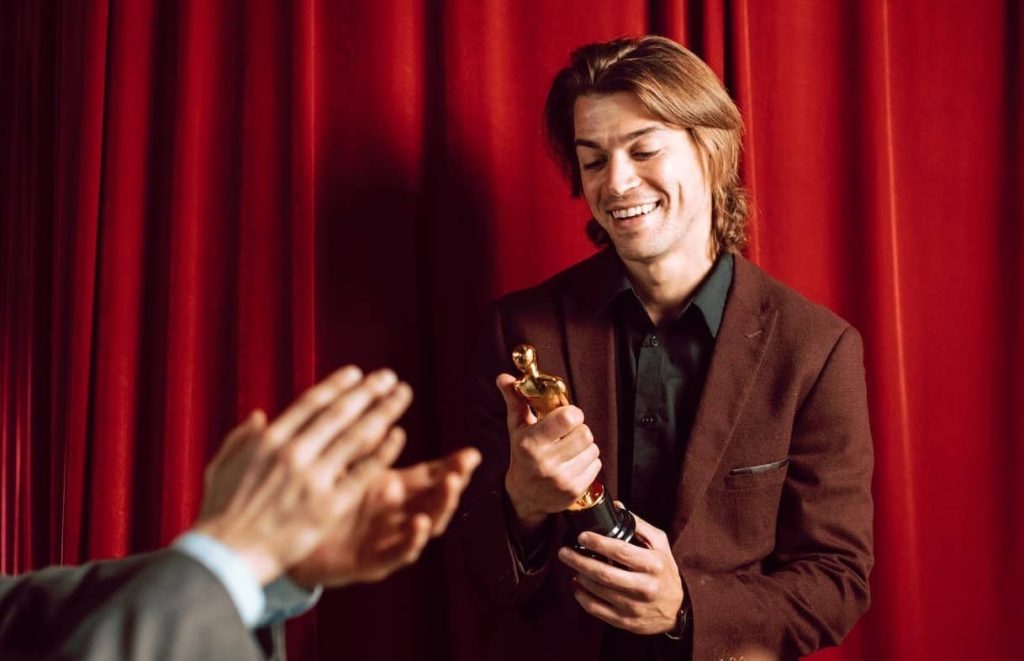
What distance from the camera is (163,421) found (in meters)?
1.56

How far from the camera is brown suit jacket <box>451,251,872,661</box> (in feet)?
4.43

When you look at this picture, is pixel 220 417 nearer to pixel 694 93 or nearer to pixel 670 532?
pixel 670 532

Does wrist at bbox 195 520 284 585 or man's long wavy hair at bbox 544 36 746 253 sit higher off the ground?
man's long wavy hair at bbox 544 36 746 253

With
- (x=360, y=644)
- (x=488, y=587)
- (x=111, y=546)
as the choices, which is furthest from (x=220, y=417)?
(x=488, y=587)

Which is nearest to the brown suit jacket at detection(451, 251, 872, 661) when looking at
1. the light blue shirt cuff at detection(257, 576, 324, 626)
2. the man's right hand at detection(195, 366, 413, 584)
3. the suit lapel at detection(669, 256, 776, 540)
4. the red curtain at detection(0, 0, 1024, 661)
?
the suit lapel at detection(669, 256, 776, 540)

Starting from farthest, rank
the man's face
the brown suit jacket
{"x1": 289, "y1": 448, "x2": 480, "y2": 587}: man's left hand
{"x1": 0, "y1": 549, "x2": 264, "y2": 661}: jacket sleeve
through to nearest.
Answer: the man's face < the brown suit jacket < {"x1": 289, "y1": 448, "x2": 480, "y2": 587}: man's left hand < {"x1": 0, "y1": 549, "x2": 264, "y2": 661}: jacket sleeve

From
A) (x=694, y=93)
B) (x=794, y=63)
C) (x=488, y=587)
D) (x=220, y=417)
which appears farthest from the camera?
(x=794, y=63)

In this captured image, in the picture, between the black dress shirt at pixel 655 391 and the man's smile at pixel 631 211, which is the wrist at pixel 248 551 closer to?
the black dress shirt at pixel 655 391

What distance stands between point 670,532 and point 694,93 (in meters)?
0.70

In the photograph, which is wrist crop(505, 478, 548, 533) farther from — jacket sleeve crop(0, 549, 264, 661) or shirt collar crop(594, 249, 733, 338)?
jacket sleeve crop(0, 549, 264, 661)

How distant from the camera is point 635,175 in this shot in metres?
1.46

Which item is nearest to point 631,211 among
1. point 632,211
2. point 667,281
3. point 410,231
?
point 632,211

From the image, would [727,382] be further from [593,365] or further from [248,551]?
[248,551]

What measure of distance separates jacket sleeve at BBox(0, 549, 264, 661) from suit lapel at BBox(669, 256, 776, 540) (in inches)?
32.8
